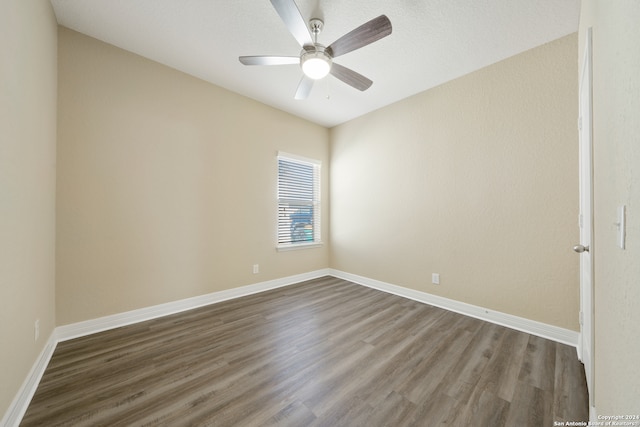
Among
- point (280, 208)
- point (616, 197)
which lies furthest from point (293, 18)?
point (280, 208)

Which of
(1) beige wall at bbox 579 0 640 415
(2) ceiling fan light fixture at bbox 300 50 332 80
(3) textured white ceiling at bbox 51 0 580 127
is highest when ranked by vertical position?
(3) textured white ceiling at bbox 51 0 580 127

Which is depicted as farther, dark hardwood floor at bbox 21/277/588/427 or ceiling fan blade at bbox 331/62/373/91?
ceiling fan blade at bbox 331/62/373/91

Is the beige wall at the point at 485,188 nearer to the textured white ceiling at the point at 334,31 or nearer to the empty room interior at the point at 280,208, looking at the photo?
the empty room interior at the point at 280,208

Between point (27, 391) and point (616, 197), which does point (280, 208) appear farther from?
point (616, 197)

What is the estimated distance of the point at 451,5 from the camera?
6.14 feet

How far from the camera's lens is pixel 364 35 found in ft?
5.66

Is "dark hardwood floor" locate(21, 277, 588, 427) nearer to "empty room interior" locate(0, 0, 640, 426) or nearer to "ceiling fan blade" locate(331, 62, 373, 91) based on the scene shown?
"empty room interior" locate(0, 0, 640, 426)

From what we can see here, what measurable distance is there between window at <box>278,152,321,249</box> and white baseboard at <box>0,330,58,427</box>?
2512 mm

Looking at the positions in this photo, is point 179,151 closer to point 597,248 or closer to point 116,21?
point 116,21

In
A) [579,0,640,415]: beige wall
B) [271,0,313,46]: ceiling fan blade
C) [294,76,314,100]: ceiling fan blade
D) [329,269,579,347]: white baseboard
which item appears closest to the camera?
[579,0,640,415]: beige wall

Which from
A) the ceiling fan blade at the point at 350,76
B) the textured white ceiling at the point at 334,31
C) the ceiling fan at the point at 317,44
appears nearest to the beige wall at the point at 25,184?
the textured white ceiling at the point at 334,31

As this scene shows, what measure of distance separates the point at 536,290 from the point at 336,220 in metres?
2.81

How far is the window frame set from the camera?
12.4ft

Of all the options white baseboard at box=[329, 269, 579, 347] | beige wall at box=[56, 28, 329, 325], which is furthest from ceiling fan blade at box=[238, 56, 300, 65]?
white baseboard at box=[329, 269, 579, 347]
